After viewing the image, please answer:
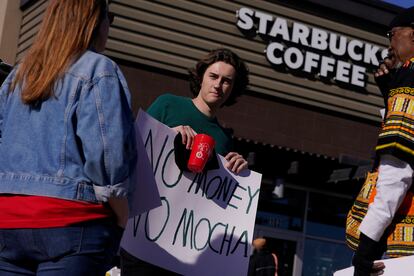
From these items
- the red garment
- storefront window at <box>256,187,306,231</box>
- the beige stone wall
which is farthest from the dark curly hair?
the beige stone wall

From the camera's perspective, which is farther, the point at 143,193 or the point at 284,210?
the point at 284,210

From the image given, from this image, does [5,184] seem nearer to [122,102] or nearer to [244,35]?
[122,102]

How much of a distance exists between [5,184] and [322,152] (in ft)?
38.3

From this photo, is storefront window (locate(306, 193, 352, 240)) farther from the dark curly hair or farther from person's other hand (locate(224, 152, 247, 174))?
person's other hand (locate(224, 152, 247, 174))

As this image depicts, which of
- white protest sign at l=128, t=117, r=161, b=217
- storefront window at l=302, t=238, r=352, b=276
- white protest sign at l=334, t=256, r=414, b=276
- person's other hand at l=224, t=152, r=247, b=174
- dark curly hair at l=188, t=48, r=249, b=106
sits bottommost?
storefront window at l=302, t=238, r=352, b=276

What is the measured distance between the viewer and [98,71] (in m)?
2.70

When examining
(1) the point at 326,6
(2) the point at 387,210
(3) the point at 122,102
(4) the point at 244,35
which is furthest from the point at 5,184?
(1) the point at 326,6

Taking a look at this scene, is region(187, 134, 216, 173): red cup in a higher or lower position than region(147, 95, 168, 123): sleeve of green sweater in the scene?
lower

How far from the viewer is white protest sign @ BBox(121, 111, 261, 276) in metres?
3.64

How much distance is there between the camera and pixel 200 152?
3.66m

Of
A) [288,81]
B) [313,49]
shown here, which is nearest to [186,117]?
[288,81]

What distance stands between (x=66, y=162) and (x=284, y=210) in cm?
1189

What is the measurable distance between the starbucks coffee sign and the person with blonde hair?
10.8 meters

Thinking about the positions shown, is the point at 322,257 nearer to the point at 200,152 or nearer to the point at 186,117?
the point at 186,117
